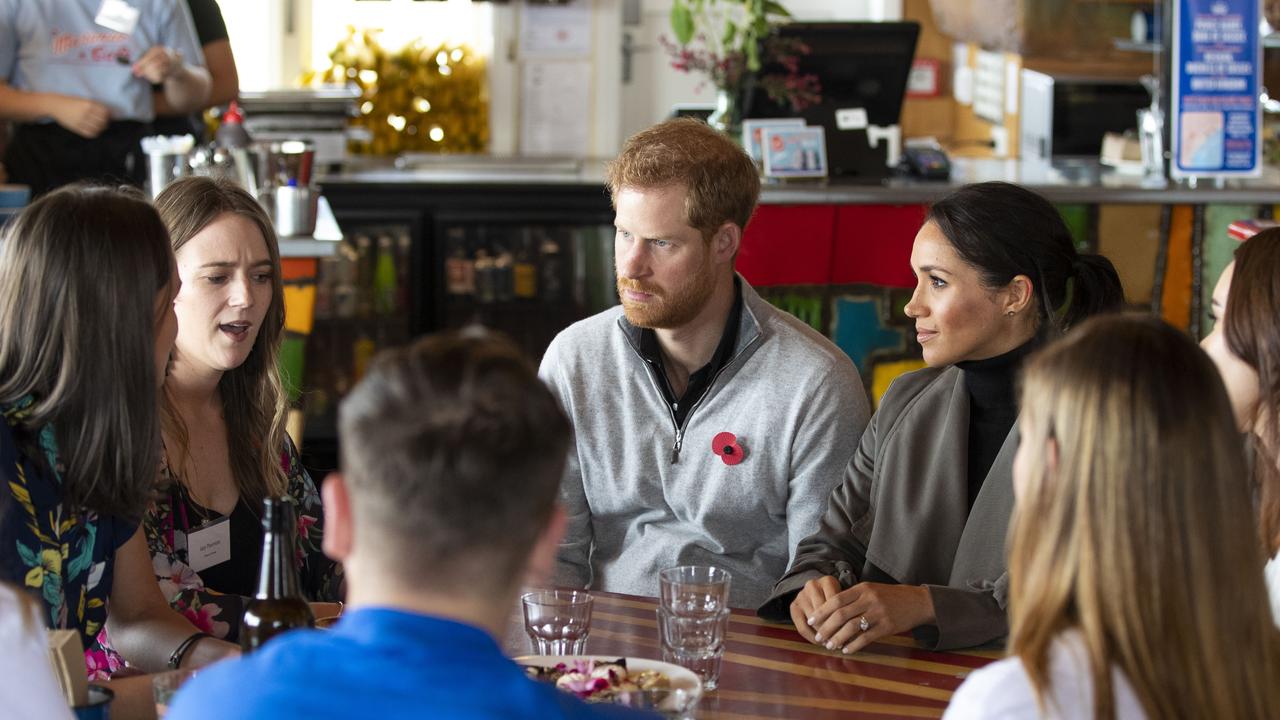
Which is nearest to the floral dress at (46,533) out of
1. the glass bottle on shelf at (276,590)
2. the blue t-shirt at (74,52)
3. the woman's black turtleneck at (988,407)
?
the glass bottle on shelf at (276,590)

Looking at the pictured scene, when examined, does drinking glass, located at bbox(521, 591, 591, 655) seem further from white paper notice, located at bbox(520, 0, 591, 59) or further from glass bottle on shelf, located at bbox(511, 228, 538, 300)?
white paper notice, located at bbox(520, 0, 591, 59)

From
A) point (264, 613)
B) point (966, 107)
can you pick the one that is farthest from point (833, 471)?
point (966, 107)

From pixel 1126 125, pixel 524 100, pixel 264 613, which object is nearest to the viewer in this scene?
pixel 264 613

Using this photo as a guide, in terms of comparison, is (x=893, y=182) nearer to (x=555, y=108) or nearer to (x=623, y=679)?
(x=555, y=108)

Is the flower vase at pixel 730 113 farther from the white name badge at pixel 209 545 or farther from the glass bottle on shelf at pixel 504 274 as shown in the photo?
the white name badge at pixel 209 545

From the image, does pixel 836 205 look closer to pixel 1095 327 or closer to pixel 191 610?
pixel 191 610

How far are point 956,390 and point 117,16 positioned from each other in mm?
3092

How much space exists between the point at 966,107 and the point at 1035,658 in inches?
269

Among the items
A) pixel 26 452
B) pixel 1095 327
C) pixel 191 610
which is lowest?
pixel 191 610

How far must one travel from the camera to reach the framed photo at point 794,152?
15.8ft

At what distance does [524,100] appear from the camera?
7207 millimetres

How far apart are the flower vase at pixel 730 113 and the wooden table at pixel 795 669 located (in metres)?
3.33

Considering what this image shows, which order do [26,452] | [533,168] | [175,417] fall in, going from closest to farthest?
[26,452] < [175,417] < [533,168]

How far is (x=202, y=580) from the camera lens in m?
2.12
